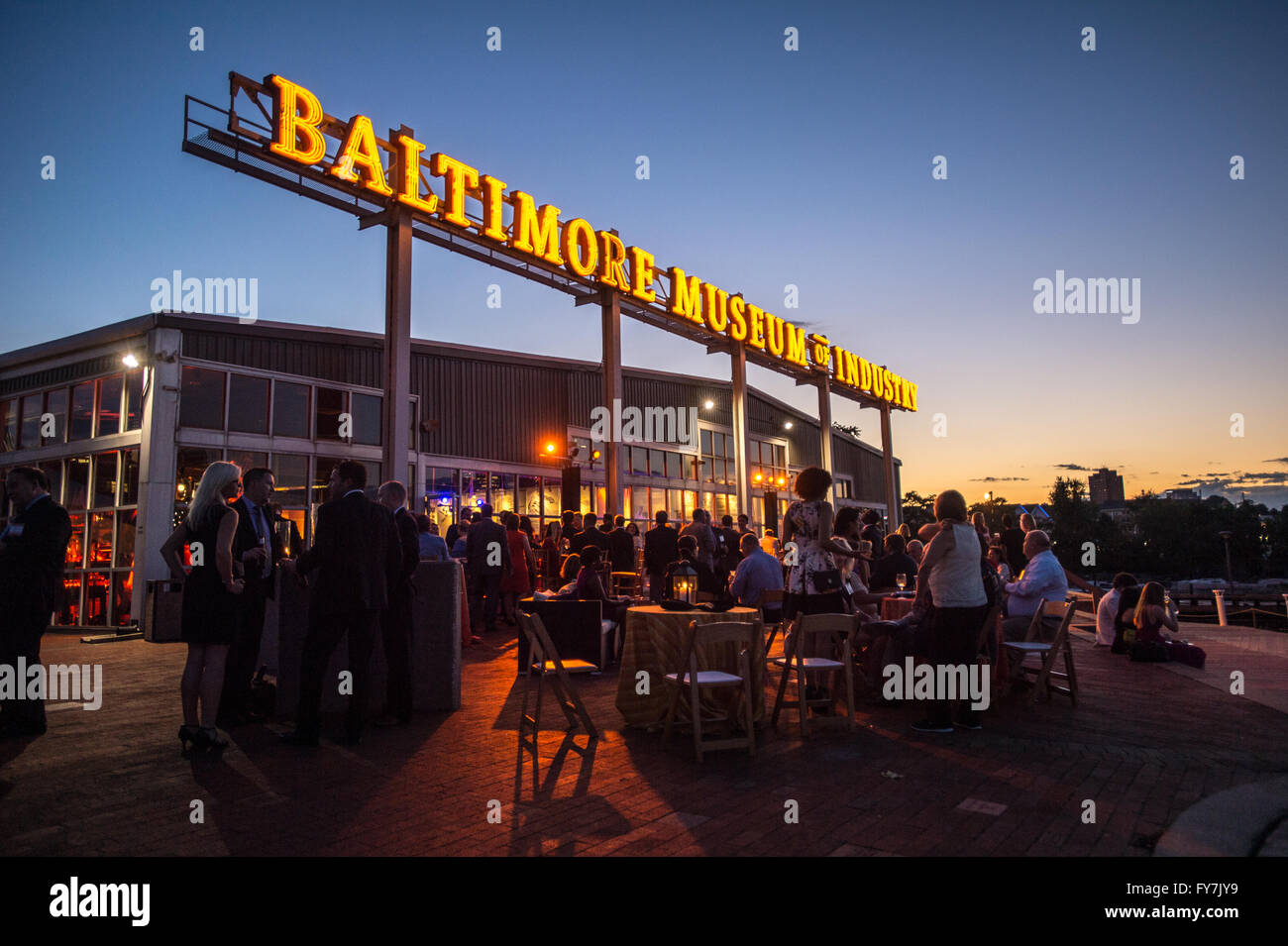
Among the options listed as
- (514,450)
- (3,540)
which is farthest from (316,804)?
(514,450)

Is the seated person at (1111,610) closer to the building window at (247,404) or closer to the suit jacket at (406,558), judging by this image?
the suit jacket at (406,558)

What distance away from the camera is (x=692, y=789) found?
3957 millimetres

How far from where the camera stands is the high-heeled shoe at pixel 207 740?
4.68 metres

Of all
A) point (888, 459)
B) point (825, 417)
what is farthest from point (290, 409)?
point (888, 459)

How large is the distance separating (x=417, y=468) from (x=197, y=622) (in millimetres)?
11930

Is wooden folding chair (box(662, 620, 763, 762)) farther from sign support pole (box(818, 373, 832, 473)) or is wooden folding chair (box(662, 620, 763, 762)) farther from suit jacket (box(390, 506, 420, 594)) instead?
sign support pole (box(818, 373, 832, 473))

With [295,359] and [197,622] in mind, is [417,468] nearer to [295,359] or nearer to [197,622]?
[295,359]

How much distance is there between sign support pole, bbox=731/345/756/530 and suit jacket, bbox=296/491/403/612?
53.9 feet

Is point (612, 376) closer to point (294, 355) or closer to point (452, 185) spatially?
point (452, 185)

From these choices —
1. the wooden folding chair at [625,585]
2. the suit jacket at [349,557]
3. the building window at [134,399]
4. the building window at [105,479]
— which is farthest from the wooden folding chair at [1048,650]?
the building window at [105,479]

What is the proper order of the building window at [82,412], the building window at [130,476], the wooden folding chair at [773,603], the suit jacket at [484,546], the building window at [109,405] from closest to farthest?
the wooden folding chair at [773,603] → the suit jacket at [484,546] → the building window at [130,476] → the building window at [109,405] → the building window at [82,412]

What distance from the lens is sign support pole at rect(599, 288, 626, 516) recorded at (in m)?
17.0

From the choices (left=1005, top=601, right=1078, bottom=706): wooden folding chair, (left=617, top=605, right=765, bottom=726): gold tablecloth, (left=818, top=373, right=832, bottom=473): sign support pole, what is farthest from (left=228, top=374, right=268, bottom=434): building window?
(left=818, top=373, right=832, bottom=473): sign support pole

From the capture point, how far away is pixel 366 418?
52.2 ft
